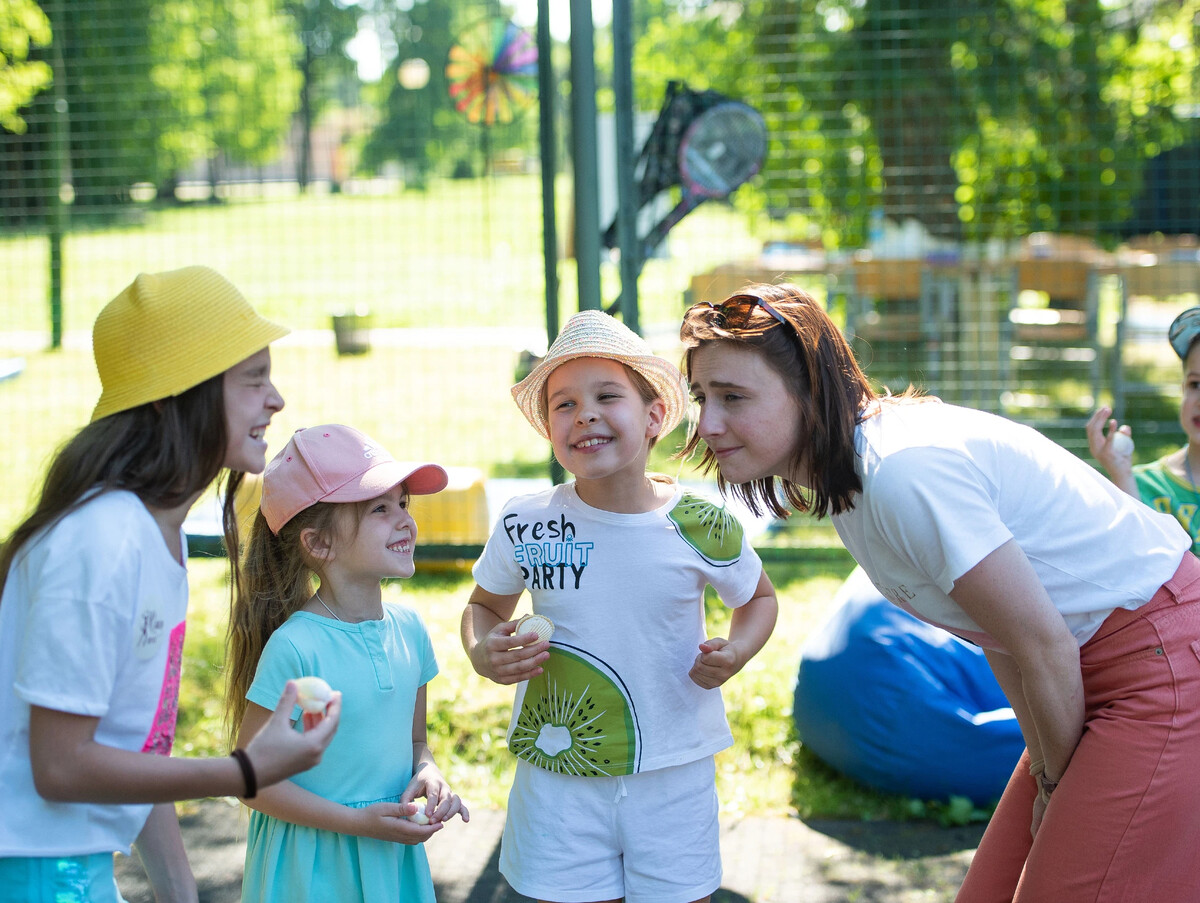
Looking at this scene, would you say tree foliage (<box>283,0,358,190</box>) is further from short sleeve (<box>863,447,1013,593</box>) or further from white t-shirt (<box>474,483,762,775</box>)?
short sleeve (<box>863,447,1013,593</box>)

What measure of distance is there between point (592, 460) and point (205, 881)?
2.04 meters

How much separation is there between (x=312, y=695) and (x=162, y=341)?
2.06ft

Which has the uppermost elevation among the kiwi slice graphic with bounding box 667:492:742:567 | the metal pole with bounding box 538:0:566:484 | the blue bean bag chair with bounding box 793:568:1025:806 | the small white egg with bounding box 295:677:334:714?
the metal pole with bounding box 538:0:566:484

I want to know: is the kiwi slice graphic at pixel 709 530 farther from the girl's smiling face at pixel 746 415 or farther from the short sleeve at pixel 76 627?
the short sleeve at pixel 76 627

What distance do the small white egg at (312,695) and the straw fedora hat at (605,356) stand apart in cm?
91

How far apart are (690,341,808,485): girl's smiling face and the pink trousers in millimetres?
695

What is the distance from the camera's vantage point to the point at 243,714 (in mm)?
2373

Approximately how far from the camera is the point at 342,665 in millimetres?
2285

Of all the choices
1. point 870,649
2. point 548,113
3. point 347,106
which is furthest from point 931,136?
point 870,649

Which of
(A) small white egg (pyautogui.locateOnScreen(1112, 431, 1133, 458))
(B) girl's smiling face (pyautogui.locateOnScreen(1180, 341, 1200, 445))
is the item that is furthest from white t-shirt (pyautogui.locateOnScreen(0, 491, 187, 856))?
(B) girl's smiling face (pyautogui.locateOnScreen(1180, 341, 1200, 445))

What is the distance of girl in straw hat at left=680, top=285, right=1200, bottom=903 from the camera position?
78.7 inches

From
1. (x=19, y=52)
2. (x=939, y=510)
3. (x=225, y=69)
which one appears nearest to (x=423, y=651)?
(x=939, y=510)

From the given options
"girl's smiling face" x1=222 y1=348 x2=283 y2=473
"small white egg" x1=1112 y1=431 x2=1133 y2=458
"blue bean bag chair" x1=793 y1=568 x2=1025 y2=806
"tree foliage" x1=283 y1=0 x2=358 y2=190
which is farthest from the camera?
"tree foliage" x1=283 y1=0 x2=358 y2=190

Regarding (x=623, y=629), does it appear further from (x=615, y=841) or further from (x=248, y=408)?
(x=248, y=408)
